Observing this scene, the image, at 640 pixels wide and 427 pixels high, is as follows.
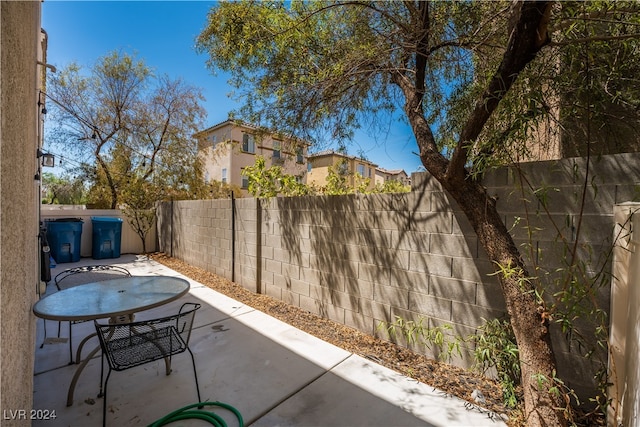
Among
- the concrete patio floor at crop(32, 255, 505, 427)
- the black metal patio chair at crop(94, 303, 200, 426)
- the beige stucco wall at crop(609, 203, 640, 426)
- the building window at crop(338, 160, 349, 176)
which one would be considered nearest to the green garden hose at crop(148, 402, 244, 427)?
the concrete patio floor at crop(32, 255, 505, 427)

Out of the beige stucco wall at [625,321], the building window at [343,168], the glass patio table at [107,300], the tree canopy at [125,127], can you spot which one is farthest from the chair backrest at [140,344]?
the tree canopy at [125,127]

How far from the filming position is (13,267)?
4.32 ft

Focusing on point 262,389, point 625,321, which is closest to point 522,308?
point 625,321

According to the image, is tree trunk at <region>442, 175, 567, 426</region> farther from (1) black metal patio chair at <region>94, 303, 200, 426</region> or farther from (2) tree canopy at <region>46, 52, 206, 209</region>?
(2) tree canopy at <region>46, 52, 206, 209</region>

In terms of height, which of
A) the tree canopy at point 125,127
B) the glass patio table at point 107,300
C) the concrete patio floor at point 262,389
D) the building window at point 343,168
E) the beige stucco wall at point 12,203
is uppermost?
the tree canopy at point 125,127

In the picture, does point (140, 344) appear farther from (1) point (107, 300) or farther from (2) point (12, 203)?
(2) point (12, 203)

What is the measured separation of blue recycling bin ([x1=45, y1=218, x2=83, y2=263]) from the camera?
729 centimetres

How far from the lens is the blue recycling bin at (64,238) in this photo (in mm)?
7289

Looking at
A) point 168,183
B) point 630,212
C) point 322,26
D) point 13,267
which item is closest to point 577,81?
point 630,212

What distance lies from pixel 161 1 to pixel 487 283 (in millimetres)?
5470

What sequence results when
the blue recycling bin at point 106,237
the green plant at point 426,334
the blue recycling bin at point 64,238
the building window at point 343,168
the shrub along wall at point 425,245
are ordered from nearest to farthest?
the shrub along wall at point 425,245 → the green plant at point 426,334 → the building window at point 343,168 → the blue recycling bin at point 64,238 → the blue recycling bin at point 106,237

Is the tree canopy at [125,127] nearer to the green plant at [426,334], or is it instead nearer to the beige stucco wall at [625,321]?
the green plant at [426,334]

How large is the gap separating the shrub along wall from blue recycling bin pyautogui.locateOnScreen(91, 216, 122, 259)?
17.8ft

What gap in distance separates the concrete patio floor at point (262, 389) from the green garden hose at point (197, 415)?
5cm
